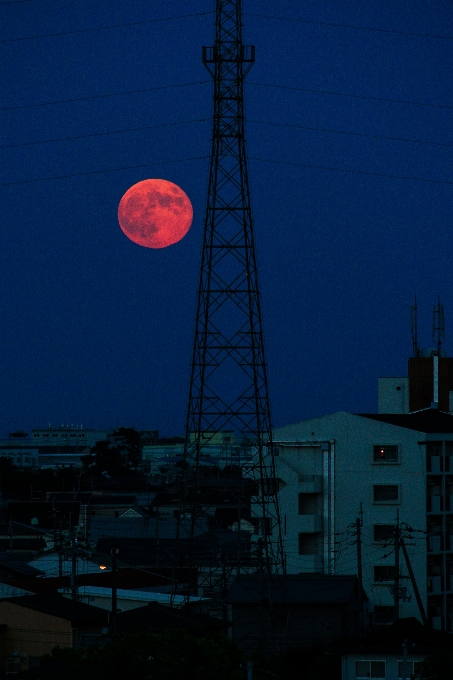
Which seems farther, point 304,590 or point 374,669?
point 304,590

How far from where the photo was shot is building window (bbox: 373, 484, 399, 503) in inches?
1597

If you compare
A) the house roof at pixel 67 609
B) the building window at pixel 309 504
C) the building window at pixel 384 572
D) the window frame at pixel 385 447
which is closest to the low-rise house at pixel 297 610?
the house roof at pixel 67 609

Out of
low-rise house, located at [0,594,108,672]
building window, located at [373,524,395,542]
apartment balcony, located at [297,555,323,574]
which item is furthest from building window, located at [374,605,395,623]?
low-rise house, located at [0,594,108,672]

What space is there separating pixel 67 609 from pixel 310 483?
16.1m

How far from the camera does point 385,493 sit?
40.7 m

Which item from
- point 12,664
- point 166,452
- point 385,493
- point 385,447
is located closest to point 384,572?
point 385,493

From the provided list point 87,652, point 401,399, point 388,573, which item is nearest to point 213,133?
point 87,652

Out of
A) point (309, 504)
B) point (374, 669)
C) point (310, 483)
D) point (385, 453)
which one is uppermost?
point (385, 453)

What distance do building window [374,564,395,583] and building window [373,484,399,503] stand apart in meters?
2.65

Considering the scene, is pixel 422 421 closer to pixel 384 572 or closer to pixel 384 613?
pixel 384 572

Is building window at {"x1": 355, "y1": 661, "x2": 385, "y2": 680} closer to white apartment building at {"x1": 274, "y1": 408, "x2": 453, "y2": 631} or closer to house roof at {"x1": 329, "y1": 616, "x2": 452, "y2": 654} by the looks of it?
house roof at {"x1": 329, "y1": 616, "x2": 452, "y2": 654}

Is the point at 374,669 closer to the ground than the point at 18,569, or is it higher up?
closer to the ground

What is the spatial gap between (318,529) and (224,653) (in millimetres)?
21337

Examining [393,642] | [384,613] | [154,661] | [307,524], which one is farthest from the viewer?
[307,524]
